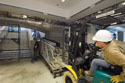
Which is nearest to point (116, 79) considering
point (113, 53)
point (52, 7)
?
point (113, 53)

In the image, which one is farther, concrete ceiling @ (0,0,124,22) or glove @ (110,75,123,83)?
concrete ceiling @ (0,0,124,22)

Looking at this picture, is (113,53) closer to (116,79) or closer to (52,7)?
(116,79)

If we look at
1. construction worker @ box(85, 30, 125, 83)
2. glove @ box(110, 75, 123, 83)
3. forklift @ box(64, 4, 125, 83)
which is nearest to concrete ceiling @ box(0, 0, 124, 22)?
forklift @ box(64, 4, 125, 83)

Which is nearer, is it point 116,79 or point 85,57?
point 116,79

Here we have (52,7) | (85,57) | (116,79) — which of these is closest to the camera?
(116,79)

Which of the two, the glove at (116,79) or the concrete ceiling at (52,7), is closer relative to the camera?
the glove at (116,79)

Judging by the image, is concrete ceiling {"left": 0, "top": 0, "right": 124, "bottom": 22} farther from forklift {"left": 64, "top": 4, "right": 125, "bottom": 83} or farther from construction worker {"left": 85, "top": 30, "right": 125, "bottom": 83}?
construction worker {"left": 85, "top": 30, "right": 125, "bottom": 83}

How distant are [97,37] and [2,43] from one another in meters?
6.43

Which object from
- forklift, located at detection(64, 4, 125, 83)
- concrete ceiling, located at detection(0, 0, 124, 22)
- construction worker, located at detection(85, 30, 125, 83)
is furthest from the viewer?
concrete ceiling, located at detection(0, 0, 124, 22)

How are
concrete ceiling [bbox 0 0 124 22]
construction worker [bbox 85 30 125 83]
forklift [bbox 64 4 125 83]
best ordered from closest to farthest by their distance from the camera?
construction worker [bbox 85 30 125 83], forklift [bbox 64 4 125 83], concrete ceiling [bbox 0 0 124 22]

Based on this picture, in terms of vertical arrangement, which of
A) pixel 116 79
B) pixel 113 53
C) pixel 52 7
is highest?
pixel 52 7

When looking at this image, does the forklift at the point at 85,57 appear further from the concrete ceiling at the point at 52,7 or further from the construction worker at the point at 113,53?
the concrete ceiling at the point at 52,7

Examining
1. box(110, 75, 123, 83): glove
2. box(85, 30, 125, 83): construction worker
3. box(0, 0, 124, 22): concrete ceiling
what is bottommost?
box(110, 75, 123, 83): glove

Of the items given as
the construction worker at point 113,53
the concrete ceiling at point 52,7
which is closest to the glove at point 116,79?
the construction worker at point 113,53
